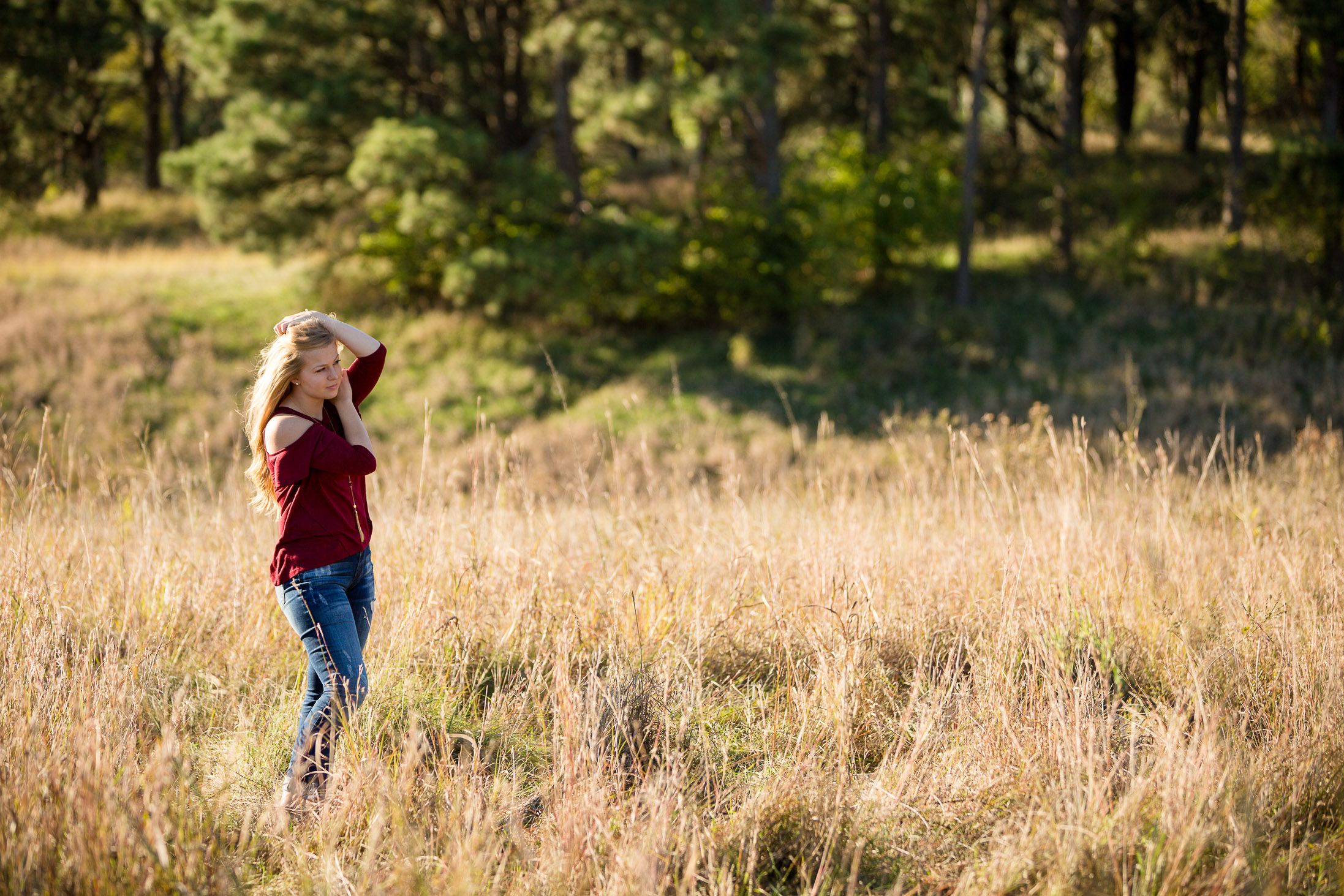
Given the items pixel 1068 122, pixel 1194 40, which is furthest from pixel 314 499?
pixel 1194 40

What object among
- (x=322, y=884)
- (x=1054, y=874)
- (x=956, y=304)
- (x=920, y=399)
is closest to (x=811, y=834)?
(x=1054, y=874)

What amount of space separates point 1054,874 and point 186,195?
29123mm

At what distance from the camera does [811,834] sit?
232 cm

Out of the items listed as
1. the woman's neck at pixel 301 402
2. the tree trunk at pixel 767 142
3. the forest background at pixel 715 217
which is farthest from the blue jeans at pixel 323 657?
the tree trunk at pixel 767 142

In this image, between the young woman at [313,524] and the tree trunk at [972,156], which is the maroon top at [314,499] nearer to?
the young woman at [313,524]

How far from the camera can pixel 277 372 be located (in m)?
2.57

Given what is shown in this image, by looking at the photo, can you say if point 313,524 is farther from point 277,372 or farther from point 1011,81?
point 1011,81

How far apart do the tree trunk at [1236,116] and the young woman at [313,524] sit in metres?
18.8

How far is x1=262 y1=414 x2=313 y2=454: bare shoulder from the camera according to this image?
8.29 ft

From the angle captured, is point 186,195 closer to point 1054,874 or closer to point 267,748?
point 267,748

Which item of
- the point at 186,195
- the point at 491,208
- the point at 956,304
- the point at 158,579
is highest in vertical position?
the point at 186,195

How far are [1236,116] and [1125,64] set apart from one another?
8.91m

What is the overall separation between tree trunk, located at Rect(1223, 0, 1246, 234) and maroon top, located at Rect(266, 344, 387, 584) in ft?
61.8

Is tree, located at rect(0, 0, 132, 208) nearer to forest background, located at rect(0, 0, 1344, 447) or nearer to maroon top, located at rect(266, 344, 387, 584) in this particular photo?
forest background, located at rect(0, 0, 1344, 447)
